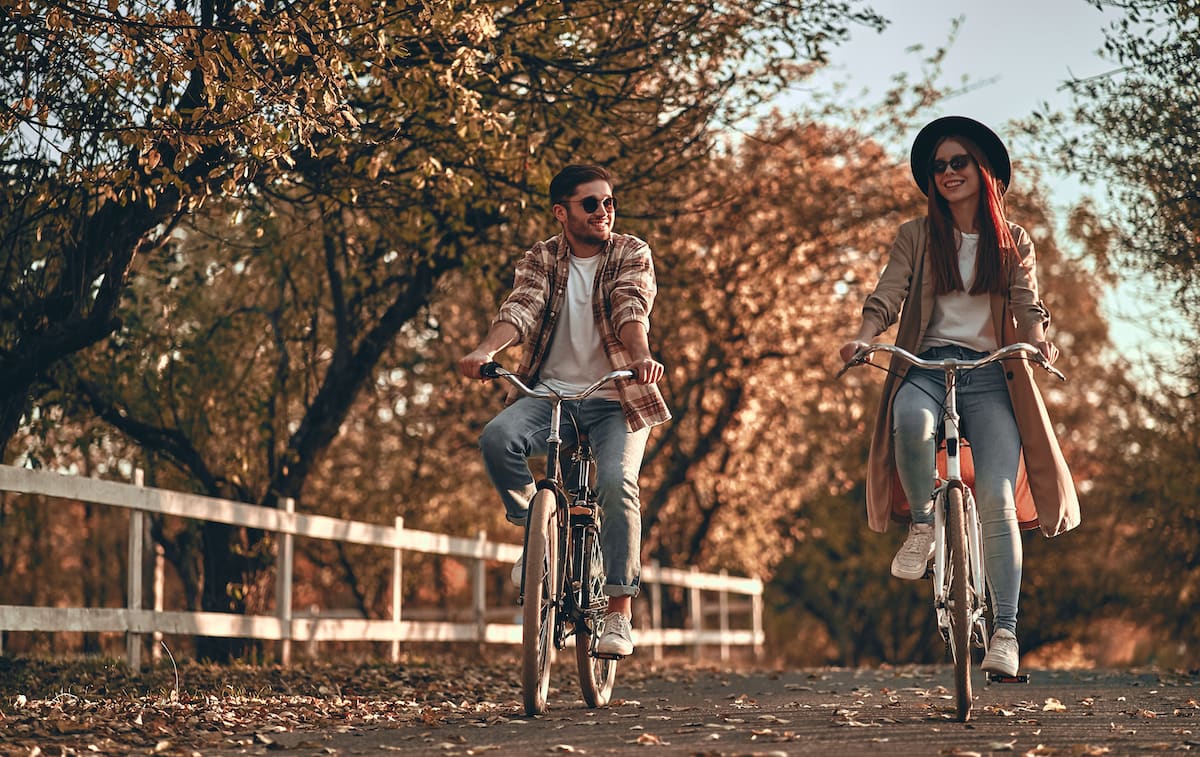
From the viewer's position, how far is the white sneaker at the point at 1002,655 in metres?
5.64

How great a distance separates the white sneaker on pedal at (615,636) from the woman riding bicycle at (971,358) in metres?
1.16

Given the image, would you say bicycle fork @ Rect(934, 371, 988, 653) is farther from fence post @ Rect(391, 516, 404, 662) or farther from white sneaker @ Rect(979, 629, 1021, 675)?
fence post @ Rect(391, 516, 404, 662)

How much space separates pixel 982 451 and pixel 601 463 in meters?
1.57

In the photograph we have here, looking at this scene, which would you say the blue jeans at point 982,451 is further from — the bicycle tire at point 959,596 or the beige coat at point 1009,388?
the bicycle tire at point 959,596

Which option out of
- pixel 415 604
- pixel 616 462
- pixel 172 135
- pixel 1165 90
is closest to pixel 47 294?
pixel 172 135

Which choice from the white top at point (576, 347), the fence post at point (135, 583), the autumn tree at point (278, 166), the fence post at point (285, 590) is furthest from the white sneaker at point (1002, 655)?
the fence post at point (285, 590)

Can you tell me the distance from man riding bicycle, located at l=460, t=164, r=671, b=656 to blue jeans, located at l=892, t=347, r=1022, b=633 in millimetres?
986

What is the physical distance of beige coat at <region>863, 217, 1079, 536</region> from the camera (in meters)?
6.09

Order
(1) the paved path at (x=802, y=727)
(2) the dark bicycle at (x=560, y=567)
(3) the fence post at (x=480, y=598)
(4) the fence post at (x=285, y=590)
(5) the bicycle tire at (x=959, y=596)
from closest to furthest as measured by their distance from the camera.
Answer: (1) the paved path at (x=802, y=727) < (5) the bicycle tire at (x=959, y=596) < (2) the dark bicycle at (x=560, y=567) < (4) the fence post at (x=285, y=590) < (3) the fence post at (x=480, y=598)

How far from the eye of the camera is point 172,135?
786cm

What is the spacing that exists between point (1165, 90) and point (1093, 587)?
24.9m

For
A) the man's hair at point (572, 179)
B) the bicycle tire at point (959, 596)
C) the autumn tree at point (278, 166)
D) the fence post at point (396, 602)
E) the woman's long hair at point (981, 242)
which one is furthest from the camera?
the fence post at point (396, 602)

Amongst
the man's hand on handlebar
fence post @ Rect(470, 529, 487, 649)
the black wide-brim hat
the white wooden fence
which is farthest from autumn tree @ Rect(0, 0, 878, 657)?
the black wide-brim hat

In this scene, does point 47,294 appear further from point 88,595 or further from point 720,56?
point 88,595
